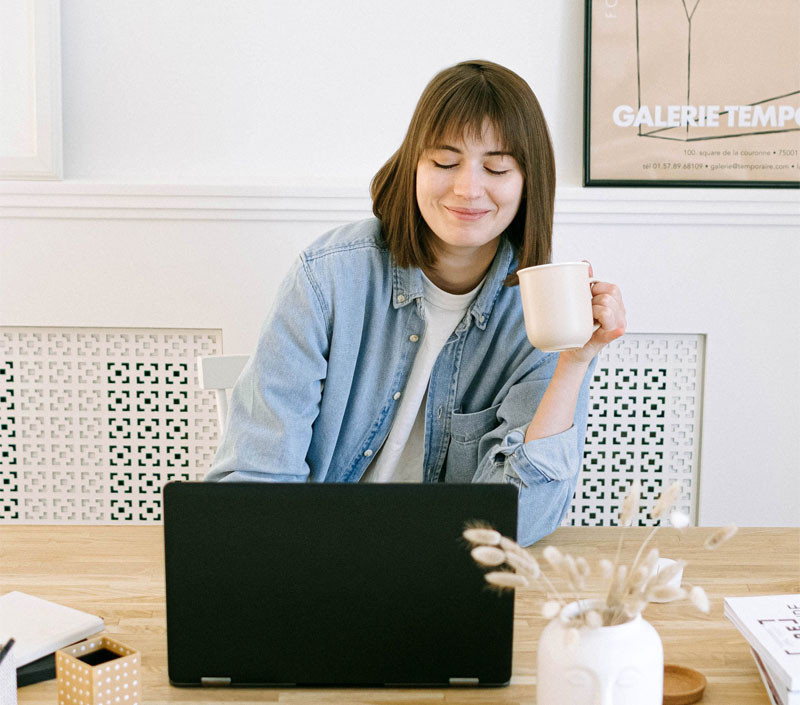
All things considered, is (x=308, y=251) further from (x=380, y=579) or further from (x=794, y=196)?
(x=794, y=196)

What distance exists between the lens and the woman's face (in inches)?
48.4

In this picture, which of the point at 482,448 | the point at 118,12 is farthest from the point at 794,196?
the point at 118,12

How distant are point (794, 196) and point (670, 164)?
30cm

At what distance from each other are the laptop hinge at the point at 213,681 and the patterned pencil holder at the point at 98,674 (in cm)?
7

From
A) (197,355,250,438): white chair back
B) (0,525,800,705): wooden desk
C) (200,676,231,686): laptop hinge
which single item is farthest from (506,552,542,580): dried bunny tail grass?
(197,355,250,438): white chair back

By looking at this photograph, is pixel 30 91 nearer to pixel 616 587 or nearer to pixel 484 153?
pixel 484 153

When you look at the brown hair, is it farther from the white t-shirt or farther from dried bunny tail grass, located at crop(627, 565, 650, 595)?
dried bunny tail grass, located at crop(627, 565, 650, 595)

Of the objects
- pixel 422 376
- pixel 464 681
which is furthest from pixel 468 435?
pixel 464 681

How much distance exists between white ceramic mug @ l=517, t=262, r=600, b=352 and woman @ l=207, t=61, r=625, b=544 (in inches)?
5.2

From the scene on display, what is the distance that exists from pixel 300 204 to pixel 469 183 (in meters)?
0.88

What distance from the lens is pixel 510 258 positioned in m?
1.40

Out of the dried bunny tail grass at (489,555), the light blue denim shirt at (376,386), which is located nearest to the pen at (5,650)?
the dried bunny tail grass at (489,555)

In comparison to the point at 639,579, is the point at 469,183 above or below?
above

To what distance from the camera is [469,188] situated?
4.02 feet
